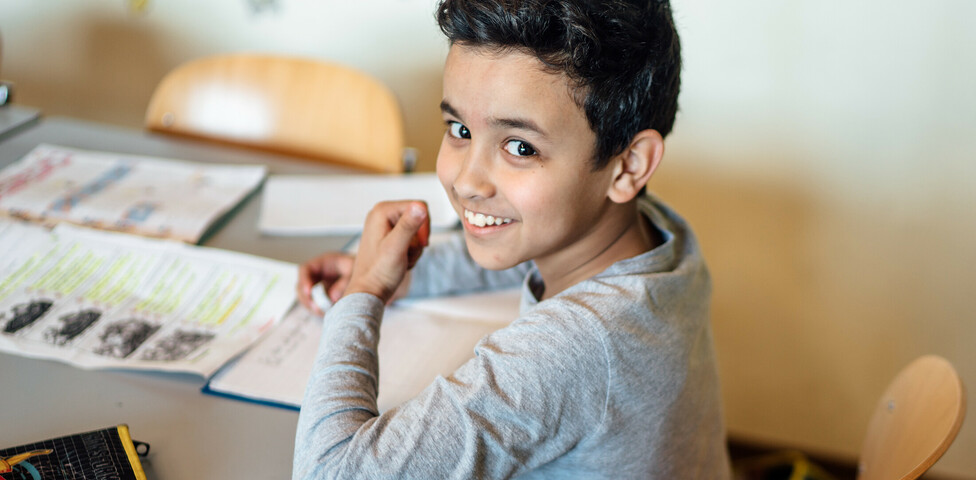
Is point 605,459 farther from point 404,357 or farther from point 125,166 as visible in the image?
point 125,166

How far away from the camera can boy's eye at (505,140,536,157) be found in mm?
800

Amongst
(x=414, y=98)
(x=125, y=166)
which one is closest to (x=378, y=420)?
(x=125, y=166)

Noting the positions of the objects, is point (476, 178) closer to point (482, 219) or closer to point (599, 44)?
point (482, 219)

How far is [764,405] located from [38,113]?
1646 mm

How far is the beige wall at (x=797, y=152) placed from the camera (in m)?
1.56

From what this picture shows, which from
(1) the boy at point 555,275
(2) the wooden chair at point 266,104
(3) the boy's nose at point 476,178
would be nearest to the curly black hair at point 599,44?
(1) the boy at point 555,275

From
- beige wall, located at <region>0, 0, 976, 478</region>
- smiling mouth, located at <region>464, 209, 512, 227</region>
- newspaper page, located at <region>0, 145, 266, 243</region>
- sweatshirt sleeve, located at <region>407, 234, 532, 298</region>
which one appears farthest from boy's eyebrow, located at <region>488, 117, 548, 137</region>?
beige wall, located at <region>0, 0, 976, 478</region>

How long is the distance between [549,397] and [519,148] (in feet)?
0.79

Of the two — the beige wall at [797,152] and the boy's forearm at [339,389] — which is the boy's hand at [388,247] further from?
the beige wall at [797,152]

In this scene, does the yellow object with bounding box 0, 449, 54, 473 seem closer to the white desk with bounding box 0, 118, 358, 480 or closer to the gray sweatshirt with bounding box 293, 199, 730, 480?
the white desk with bounding box 0, 118, 358, 480

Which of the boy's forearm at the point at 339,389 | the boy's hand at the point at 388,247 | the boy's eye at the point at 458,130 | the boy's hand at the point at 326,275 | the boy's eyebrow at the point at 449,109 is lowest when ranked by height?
the boy's hand at the point at 326,275

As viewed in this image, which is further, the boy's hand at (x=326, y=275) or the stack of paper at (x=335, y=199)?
the stack of paper at (x=335, y=199)

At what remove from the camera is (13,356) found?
2.95ft

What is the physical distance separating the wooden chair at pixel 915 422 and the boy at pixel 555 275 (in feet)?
0.63
